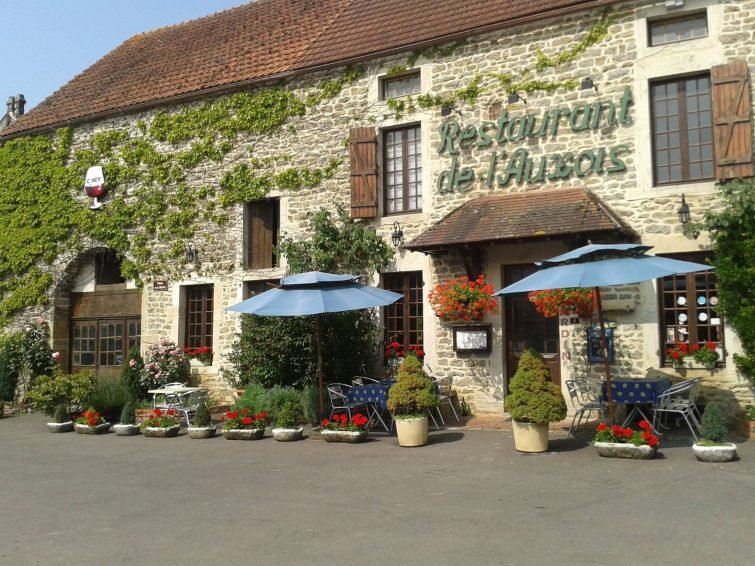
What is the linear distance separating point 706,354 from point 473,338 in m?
3.34

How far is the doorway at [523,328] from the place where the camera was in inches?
421

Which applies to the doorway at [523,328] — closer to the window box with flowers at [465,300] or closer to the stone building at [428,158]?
the stone building at [428,158]

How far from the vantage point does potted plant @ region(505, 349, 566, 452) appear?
7730mm

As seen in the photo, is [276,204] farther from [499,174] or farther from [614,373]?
[614,373]

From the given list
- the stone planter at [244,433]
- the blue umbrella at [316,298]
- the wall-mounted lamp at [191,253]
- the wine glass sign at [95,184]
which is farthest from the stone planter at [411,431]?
the wine glass sign at [95,184]

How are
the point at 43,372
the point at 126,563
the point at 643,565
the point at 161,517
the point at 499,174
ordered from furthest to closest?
the point at 43,372, the point at 499,174, the point at 161,517, the point at 126,563, the point at 643,565

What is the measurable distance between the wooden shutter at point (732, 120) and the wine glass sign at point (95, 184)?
12054mm

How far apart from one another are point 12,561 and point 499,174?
8726mm

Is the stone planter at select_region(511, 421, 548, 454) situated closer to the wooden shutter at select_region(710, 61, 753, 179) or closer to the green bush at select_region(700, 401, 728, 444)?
the green bush at select_region(700, 401, 728, 444)

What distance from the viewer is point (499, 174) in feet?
36.7

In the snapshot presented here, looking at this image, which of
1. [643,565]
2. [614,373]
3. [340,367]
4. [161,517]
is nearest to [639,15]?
[614,373]

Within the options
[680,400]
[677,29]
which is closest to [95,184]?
[677,29]

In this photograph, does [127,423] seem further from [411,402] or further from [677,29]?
[677,29]

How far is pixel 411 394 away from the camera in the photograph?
860 centimetres
